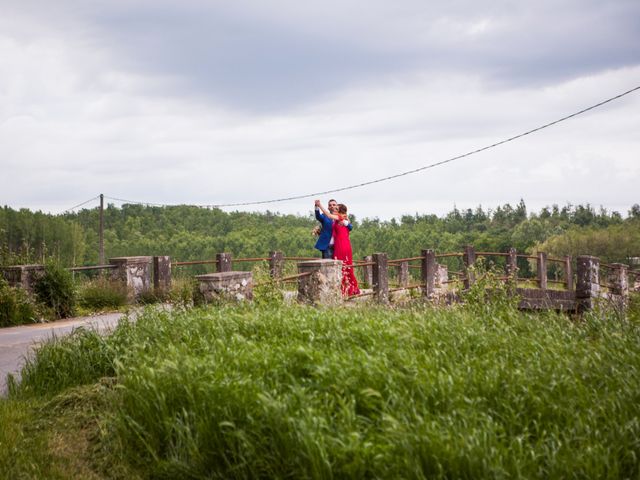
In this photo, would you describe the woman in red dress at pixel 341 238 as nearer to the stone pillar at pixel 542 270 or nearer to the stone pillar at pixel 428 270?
the stone pillar at pixel 428 270

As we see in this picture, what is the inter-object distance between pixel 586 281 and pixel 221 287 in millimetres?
9576

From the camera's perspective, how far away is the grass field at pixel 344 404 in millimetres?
4562

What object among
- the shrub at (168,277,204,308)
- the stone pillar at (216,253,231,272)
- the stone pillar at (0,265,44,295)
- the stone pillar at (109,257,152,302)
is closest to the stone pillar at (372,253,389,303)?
the shrub at (168,277,204,308)

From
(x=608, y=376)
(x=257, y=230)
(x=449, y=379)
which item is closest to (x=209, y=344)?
(x=449, y=379)

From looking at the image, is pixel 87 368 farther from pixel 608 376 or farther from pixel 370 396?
pixel 608 376

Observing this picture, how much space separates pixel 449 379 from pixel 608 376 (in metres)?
1.52

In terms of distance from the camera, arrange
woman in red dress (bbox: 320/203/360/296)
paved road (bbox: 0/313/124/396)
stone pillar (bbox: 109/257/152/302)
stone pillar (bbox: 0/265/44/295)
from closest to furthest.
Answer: paved road (bbox: 0/313/124/396) → stone pillar (bbox: 0/265/44/295) → woman in red dress (bbox: 320/203/360/296) → stone pillar (bbox: 109/257/152/302)

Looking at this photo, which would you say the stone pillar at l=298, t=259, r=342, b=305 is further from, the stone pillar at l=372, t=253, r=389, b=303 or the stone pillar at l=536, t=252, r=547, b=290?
the stone pillar at l=536, t=252, r=547, b=290

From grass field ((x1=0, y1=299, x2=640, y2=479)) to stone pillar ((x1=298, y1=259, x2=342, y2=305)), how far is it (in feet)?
10.8

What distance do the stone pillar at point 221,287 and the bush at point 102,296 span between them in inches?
249

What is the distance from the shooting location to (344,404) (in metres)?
5.08

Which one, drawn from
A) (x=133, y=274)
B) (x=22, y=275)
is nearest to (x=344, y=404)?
(x=22, y=275)

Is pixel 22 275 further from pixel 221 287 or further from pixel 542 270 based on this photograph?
pixel 542 270

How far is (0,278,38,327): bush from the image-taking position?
13266mm
